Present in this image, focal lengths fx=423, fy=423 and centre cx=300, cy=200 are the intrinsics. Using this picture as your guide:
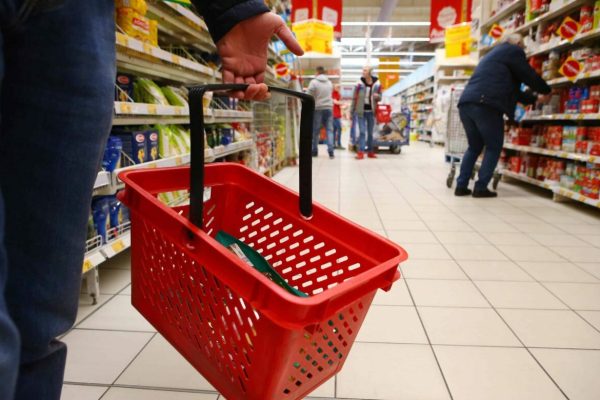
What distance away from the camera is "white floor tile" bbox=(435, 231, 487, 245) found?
2679mm

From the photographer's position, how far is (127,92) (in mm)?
1982

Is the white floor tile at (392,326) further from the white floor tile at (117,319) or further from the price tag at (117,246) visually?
the price tag at (117,246)

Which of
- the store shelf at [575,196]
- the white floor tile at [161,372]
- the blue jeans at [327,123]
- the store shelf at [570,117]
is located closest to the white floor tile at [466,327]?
the white floor tile at [161,372]

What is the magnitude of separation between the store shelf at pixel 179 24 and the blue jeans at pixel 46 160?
6.41 ft

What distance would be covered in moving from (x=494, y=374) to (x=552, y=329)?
1.50ft

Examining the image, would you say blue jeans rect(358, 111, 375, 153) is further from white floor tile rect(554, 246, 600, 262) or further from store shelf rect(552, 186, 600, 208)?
white floor tile rect(554, 246, 600, 262)

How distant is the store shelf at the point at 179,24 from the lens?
232 cm

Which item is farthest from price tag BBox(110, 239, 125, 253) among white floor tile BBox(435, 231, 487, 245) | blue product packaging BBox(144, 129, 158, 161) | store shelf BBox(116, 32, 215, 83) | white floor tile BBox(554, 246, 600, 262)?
white floor tile BBox(554, 246, 600, 262)

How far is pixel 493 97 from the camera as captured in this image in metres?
3.92

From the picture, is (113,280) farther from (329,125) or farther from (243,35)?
(329,125)

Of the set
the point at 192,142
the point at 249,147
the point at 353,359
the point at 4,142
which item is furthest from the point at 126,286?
the point at 249,147

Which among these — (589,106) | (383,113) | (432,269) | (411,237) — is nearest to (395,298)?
(432,269)

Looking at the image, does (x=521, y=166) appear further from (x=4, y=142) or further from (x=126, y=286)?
(x=4, y=142)

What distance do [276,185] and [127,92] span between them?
4.30 ft
